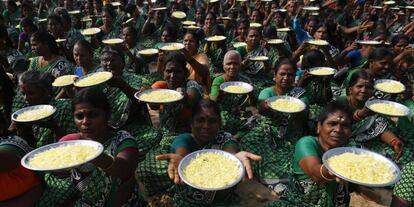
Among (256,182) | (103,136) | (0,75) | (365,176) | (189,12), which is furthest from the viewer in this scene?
(189,12)

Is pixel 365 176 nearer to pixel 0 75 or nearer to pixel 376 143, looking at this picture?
pixel 376 143

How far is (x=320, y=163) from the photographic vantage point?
2588 mm

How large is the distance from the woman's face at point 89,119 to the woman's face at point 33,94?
132 centimetres

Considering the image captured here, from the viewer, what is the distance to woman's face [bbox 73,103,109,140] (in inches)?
110

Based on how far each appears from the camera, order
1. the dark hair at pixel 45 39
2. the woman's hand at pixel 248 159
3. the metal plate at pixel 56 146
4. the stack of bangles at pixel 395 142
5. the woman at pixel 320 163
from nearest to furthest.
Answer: the metal plate at pixel 56 146 → the woman's hand at pixel 248 159 → the woman at pixel 320 163 → the stack of bangles at pixel 395 142 → the dark hair at pixel 45 39

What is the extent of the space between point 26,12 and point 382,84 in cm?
910

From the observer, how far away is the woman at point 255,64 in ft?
20.9

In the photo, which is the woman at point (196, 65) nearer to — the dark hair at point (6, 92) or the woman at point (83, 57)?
the woman at point (83, 57)

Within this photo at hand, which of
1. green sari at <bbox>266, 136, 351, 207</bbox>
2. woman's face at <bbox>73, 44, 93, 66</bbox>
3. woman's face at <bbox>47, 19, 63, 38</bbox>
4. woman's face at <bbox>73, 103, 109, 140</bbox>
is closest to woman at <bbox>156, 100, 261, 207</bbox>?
green sari at <bbox>266, 136, 351, 207</bbox>

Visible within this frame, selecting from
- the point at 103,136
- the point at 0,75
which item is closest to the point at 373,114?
the point at 103,136

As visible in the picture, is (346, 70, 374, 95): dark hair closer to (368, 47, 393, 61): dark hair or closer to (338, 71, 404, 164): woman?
(338, 71, 404, 164): woman

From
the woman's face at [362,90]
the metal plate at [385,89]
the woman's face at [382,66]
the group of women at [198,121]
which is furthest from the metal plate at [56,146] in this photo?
the woman's face at [382,66]

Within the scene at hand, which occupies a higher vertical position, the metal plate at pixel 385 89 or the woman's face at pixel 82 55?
the woman's face at pixel 82 55

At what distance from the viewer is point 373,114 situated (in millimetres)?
3957
